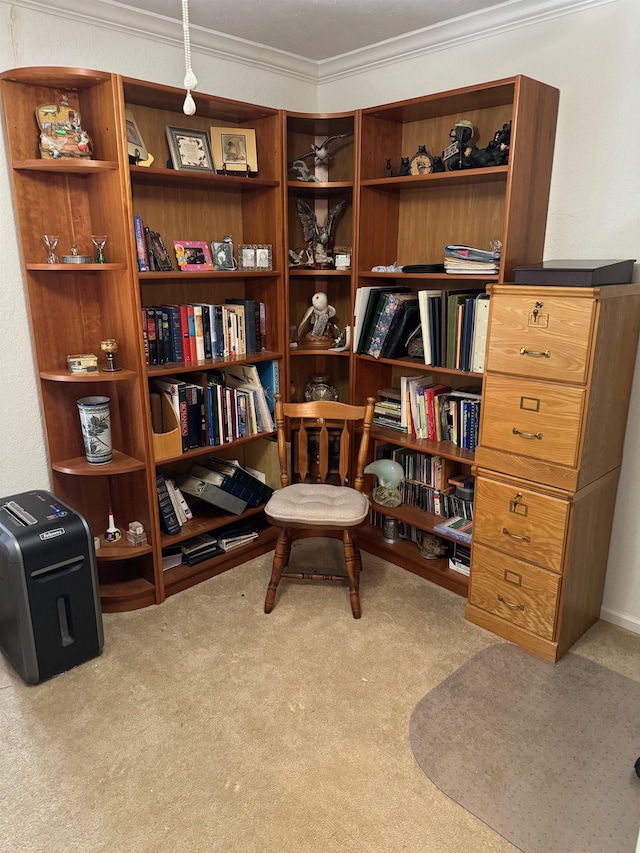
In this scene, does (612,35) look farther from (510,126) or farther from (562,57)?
(510,126)

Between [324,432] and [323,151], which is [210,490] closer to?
[324,432]

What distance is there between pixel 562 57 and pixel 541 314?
1055mm

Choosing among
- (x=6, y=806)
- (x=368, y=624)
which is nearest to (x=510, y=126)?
(x=368, y=624)

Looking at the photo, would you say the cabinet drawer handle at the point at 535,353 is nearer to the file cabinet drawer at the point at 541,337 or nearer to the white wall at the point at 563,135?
the file cabinet drawer at the point at 541,337

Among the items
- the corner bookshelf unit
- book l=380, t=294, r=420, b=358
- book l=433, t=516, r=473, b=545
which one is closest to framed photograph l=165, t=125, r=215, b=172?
the corner bookshelf unit

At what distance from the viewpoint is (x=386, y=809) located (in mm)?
1651

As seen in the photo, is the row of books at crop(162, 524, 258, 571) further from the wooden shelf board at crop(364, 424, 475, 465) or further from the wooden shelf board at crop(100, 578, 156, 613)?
the wooden shelf board at crop(364, 424, 475, 465)

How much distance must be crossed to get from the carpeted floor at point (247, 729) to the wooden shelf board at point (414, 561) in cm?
6

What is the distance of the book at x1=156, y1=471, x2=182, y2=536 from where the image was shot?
2.63 metres

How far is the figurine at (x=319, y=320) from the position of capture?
9.95 feet

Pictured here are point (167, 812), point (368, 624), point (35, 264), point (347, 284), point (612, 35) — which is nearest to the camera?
point (167, 812)

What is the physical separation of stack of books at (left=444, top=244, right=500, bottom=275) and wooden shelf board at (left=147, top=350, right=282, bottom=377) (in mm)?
912

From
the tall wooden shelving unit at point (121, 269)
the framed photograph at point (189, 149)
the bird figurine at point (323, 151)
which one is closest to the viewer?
the tall wooden shelving unit at point (121, 269)

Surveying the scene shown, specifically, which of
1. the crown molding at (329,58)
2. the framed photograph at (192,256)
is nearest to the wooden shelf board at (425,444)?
the framed photograph at (192,256)
